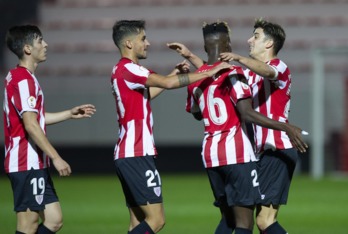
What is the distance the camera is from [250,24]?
22.7 m

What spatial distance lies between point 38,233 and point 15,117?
33.6 inches

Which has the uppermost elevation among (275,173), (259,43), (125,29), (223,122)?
(125,29)

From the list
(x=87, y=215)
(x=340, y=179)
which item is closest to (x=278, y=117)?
(x=87, y=215)

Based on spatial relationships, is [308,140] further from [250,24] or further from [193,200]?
[193,200]

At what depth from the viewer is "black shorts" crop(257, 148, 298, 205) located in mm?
7398

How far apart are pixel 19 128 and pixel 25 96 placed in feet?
0.85

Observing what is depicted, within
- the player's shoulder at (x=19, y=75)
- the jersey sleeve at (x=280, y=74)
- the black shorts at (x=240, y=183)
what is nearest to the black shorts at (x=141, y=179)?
the black shorts at (x=240, y=183)

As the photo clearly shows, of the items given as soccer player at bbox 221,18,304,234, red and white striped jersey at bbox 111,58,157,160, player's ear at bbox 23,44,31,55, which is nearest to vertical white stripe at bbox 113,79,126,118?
red and white striped jersey at bbox 111,58,157,160

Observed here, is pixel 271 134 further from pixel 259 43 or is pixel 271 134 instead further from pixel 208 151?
pixel 208 151

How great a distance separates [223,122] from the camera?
269 inches

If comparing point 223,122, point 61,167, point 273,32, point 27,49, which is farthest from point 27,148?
point 273,32

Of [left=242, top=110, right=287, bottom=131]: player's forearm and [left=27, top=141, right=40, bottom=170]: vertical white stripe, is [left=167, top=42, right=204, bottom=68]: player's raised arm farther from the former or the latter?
[left=27, top=141, right=40, bottom=170]: vertical white stripe

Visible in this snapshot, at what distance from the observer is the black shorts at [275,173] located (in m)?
7.40

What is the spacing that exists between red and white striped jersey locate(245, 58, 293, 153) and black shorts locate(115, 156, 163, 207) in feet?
3.58
